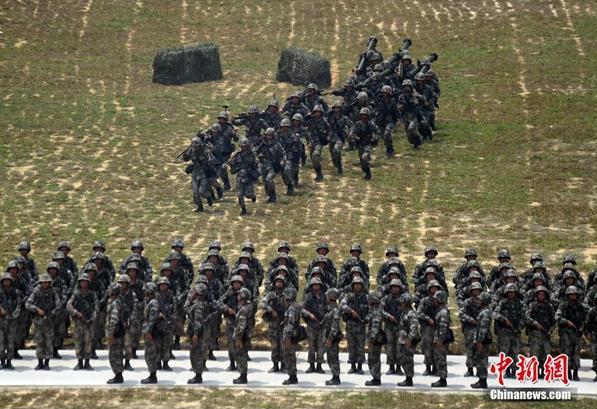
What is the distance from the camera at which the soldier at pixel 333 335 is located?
26.9m

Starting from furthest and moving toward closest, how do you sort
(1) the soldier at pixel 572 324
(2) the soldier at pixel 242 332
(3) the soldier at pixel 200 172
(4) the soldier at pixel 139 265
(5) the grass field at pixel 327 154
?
(3) the soldier at pixel 200 172, (5) the grass field at pixel 327 154, (4) the soldier at pixel 139 265, (1) the soldier at pixel 572 324, (2) the soldier at pixel 242 332

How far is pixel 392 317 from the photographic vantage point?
27188 mm

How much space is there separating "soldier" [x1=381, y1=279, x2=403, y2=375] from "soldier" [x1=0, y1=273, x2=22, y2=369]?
7281 mm

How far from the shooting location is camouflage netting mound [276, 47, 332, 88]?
52656 mm

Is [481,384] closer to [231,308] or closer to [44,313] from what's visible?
[231,308]

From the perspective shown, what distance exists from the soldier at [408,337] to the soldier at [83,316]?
239 inches

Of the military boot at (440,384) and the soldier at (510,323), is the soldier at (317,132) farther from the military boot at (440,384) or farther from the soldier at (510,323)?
the military boot at (440,384)

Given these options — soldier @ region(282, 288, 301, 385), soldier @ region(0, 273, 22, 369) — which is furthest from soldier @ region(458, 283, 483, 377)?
soldier @ region(0, 273, 22, 369)

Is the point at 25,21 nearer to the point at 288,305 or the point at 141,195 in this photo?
the point at 141,195

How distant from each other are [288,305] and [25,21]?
3598 cm

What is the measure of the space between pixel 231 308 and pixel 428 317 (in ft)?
12.5

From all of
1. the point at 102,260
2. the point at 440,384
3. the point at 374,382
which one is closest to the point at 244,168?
the point at 102,260

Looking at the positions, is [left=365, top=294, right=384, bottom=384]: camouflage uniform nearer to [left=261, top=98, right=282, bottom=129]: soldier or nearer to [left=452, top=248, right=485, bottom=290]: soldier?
[left=452, top=248, right=485, bottom=290]: soldier

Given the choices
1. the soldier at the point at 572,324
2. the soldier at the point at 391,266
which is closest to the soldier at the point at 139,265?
the soldier at the point at 391,266
